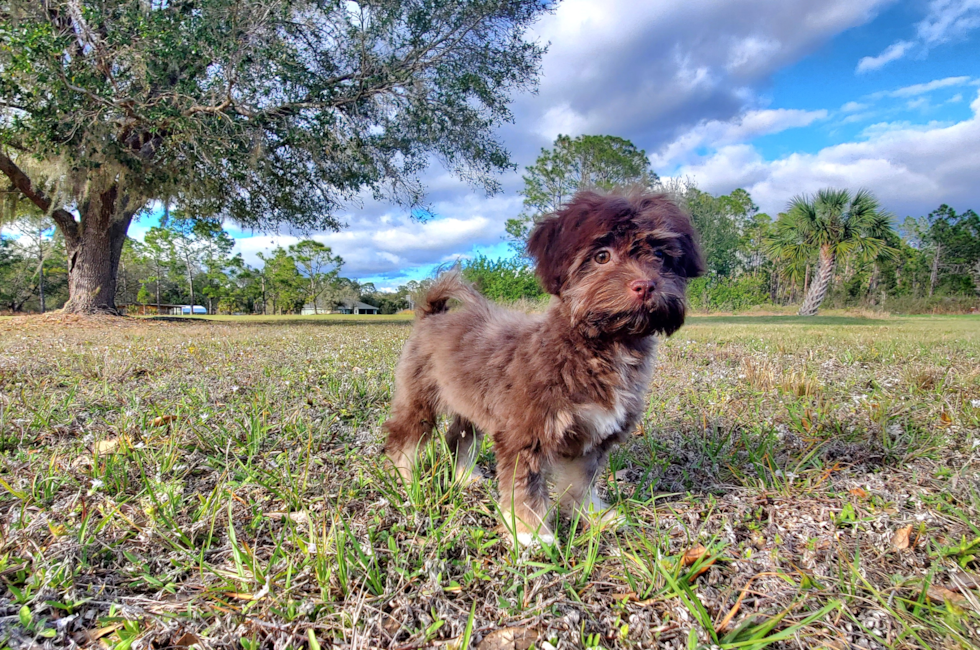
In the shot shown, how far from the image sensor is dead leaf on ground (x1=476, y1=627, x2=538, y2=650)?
1.69m

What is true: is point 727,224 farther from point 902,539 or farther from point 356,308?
point 356,308

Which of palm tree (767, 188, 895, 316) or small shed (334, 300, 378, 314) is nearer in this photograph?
palm tree (767, 188, 895, 316)

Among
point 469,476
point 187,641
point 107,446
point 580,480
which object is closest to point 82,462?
point 107,446

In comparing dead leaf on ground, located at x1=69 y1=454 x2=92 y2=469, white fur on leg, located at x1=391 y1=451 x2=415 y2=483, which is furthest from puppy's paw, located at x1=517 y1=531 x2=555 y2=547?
dead leaf on ground, located at x1=69 y1=454 x2=92 y2=469

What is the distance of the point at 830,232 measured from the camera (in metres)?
30.7

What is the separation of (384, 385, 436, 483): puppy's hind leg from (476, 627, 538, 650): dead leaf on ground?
160cm

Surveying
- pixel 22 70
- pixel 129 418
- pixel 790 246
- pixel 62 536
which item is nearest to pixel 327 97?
pixel 22 70

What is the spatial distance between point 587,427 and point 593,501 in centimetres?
55

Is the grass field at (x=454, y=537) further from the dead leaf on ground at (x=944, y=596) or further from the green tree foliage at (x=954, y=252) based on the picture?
the green tree foliage at (x=954, y=252)

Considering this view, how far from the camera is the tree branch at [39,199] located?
15.0 metres

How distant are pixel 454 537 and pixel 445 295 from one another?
1.96m

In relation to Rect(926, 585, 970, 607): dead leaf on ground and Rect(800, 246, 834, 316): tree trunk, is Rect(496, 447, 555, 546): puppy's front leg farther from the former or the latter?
Rect(800, 246, 834, 316): tree trunk

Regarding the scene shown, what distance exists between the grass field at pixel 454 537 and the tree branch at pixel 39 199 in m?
16.5

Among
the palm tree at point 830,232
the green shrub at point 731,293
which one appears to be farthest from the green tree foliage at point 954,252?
the palm tree at point 830,232
